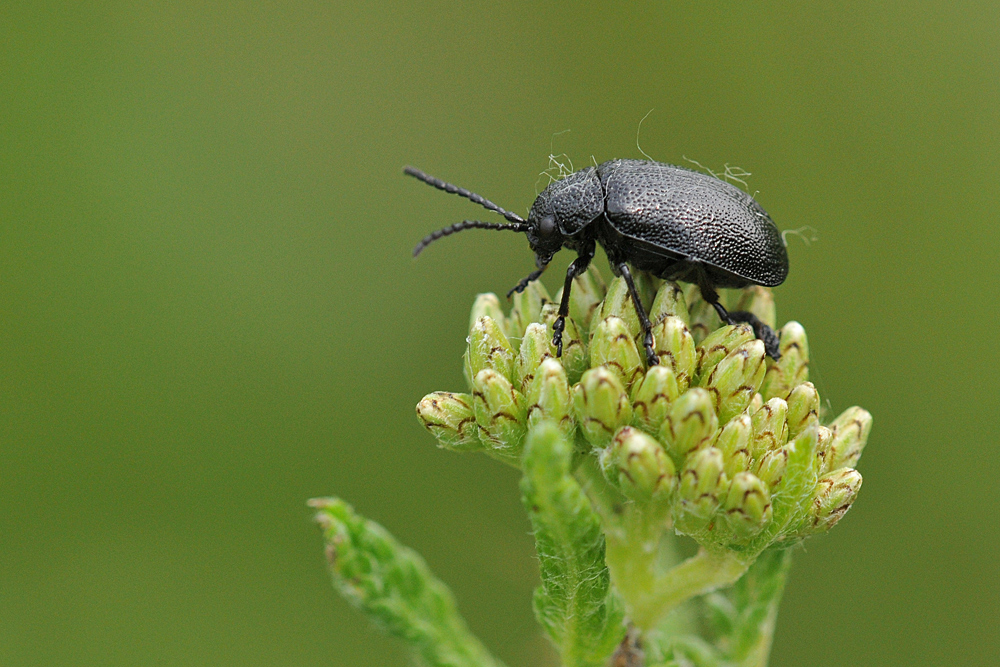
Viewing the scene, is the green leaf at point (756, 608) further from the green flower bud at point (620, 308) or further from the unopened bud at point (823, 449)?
the green flower bud at point (620, 308)

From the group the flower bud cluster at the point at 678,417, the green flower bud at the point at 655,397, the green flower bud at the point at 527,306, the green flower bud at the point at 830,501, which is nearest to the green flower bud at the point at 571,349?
the flower bud cluster at the point at 678,417

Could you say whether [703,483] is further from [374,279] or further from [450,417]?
[374,279]

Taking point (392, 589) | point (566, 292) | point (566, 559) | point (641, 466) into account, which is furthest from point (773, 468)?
point (392, 589)

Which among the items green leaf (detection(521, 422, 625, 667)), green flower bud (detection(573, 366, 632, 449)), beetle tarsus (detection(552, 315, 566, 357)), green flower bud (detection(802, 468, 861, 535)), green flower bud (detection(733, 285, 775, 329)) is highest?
green flower bud (detection(733, 285, 775, 329))

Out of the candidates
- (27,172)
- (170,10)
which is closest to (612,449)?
(27,172)

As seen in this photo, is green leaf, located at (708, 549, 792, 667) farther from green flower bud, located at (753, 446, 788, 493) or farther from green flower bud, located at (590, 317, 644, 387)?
green flower bud, located at (590, 317, 644, 387)

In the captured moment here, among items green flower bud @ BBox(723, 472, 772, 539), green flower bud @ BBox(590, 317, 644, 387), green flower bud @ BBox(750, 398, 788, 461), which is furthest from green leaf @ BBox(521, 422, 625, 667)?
green flower bud @ BBox(750, 398, 788, 461)

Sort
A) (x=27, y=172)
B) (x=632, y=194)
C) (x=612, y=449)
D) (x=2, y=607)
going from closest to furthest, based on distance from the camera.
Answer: (x=612, y=449)
(x=632, y=194)
(x=2, y=607)
(x=27, y=172)

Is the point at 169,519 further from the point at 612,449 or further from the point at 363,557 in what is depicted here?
the point at 612,449
